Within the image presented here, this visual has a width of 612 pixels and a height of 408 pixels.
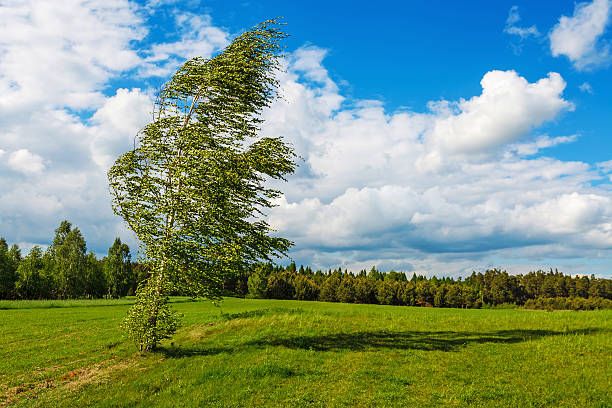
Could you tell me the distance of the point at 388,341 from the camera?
789 inches

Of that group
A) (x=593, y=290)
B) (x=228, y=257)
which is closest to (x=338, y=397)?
(x=228, y=257)

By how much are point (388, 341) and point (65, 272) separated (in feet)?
375

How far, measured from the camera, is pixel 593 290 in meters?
141

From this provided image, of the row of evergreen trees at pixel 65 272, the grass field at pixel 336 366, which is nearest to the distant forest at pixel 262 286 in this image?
the row of evergreen trees at pixel 65 272

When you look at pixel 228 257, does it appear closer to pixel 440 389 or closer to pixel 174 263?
pixel 174 263

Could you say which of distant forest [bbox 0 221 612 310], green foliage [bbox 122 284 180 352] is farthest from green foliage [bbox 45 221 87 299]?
green foliage [bbox 122 284 180 352]

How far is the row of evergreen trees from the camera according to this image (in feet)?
355

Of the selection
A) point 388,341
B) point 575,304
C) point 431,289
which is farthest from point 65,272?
point 575,304

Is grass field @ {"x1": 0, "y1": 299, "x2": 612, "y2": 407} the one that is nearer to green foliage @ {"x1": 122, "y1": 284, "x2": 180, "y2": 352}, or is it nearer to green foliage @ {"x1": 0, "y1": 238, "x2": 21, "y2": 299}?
green foliage @ {"x1": 122, "y1": 284, "x2": 180, "y2": 352}

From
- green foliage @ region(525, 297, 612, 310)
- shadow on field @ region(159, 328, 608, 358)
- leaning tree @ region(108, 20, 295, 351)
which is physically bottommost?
green foliage @ region(525, 297, 612, 310)

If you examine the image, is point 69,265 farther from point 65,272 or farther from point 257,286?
point 257,286

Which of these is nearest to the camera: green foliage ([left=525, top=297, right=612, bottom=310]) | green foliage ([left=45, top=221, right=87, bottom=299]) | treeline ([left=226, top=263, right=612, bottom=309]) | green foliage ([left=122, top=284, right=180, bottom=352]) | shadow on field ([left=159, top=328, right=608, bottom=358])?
shadow on field ([left=159, top=328, right=608, bottom=358])

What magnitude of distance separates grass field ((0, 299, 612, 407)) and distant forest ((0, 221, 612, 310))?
84.8 metres

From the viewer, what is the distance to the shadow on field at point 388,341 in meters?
18.9
